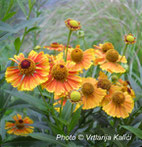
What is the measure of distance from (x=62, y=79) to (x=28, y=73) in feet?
0.35

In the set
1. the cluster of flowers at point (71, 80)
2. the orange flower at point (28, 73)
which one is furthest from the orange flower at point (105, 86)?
the orange flower at point (28, 73)

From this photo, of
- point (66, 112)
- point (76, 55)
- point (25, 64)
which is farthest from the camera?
point (76, 55)

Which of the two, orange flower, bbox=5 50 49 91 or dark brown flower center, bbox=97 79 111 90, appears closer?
orange flower, bbox=5 50 49 91

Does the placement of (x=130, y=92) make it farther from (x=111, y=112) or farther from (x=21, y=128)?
(x=21, y=128)

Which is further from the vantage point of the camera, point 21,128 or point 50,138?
point 21,128

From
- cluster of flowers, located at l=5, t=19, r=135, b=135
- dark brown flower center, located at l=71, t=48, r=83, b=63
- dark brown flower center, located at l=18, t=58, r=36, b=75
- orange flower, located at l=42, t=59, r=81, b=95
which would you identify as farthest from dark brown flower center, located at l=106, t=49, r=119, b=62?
dark brown flower center, located at l=18, t=58, r=36, b=75

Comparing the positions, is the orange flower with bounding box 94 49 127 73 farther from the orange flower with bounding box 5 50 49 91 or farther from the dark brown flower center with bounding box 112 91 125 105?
the orange flower with bounding box 5 50 49 91

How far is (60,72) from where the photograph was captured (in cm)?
70

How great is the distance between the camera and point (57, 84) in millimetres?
693

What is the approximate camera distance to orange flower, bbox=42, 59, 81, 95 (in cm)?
68

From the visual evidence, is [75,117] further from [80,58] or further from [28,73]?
[80,58]

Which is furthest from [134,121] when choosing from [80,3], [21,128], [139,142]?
[80,3]

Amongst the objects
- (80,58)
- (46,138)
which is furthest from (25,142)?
(80,58)

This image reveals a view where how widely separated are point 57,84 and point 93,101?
157 mm
